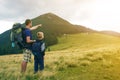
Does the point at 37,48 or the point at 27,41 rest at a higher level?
the point at 27,41

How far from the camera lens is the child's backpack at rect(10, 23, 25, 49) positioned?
1722 centimetres

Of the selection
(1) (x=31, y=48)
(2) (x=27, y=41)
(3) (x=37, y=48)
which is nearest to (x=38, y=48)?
(3) (x=37, y=48)

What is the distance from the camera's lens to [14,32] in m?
17.2

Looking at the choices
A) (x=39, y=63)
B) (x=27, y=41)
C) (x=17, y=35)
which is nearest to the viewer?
(x=17, y=35)

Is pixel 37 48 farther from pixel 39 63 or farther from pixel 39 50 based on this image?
pixel 39 63

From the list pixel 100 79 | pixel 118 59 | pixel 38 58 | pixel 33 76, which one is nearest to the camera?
pixel 100 79

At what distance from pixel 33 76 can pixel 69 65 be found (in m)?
3.00

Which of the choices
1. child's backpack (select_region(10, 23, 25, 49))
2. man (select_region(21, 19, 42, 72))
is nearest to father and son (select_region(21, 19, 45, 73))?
man (select_region(21, 19, 42, 72))

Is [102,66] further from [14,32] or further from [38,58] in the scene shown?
[14,32]

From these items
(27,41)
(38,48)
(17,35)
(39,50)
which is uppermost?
(17,35)

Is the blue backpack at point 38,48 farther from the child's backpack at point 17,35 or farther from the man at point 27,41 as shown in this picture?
the child's backpack at point 17,35

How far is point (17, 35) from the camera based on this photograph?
17.4m

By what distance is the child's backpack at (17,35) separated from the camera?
17219 millimetres

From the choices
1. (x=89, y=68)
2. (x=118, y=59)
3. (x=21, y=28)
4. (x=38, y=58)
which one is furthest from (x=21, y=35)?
(x=118, y=59)
